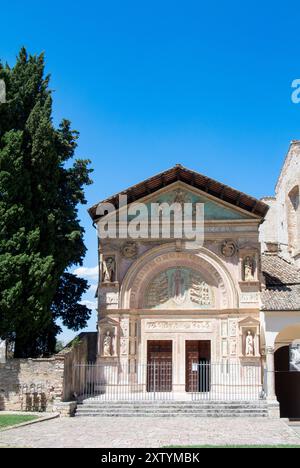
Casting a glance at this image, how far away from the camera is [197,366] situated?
2330 centimetres

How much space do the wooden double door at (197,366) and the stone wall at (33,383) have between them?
19.1ft

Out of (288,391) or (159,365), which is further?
(288,391)

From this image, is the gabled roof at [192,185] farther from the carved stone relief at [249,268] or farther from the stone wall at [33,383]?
the stone wall at [33,383]

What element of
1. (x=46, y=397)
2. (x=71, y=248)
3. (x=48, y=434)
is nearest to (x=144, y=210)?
(x=71, y=248)

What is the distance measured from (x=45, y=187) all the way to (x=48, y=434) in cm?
1134

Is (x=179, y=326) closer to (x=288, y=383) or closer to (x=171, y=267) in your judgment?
(x=171, y=267)

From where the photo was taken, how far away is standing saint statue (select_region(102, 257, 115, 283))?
943 inches

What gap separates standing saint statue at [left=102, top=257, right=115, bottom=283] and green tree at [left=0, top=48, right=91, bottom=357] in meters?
1.46

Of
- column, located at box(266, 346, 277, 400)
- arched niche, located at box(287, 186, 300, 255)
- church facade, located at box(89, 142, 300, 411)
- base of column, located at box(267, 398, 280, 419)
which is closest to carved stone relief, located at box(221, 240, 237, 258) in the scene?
church facade, located at box(89, 142, 300, 411)

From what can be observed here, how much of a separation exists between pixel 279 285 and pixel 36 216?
1102 cm

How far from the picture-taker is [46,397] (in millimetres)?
19875

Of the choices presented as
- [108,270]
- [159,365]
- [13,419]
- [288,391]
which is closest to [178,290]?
[108,270]
